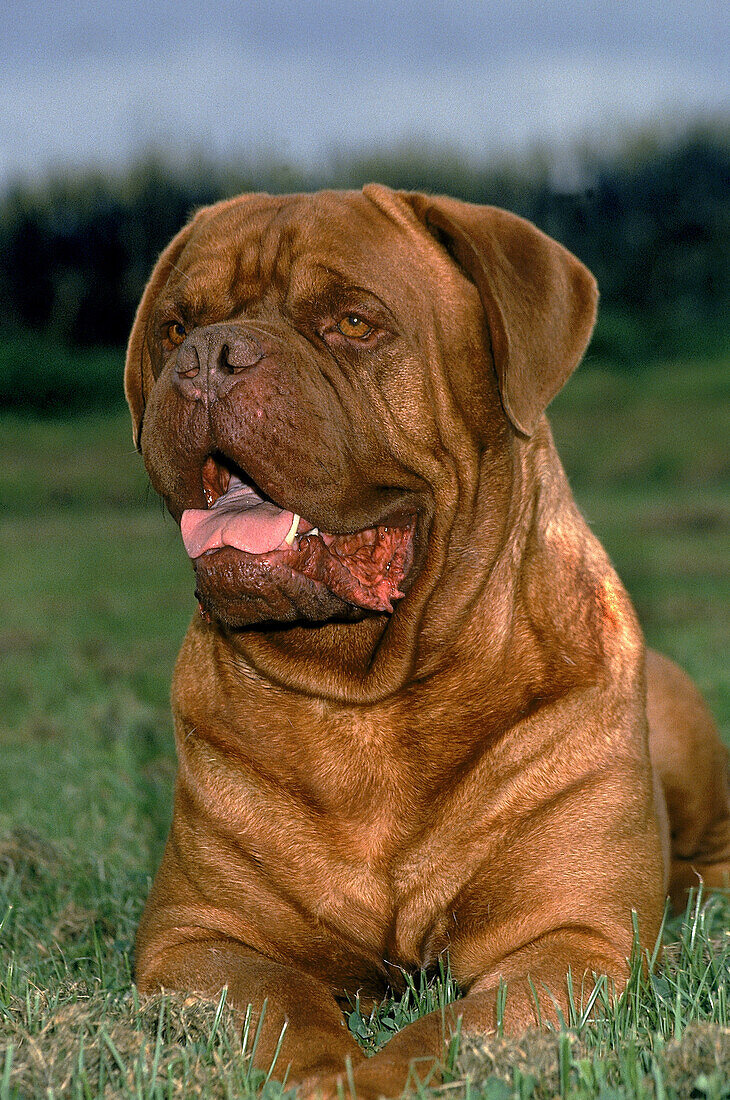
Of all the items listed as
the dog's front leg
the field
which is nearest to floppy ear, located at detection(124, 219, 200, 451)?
the field

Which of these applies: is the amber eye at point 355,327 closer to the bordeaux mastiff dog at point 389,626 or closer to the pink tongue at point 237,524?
the bordeaux mastiff dog at point 389,626

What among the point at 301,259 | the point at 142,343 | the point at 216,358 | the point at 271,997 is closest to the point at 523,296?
the point at 301,259

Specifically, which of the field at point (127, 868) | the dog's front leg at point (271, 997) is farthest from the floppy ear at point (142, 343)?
the dog's front leg at point (271, 997)

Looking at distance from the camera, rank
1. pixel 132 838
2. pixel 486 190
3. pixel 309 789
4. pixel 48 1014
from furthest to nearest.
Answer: pixel 486 190 → pixel 132 838 → pixel 309 789 → pixel 48 1014

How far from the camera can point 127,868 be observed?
4.18 meters

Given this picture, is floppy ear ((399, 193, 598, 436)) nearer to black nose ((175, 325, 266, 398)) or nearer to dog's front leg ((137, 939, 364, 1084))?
black nose ((175, 325, 266, 398))

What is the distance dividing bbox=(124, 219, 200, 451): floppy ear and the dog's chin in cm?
77

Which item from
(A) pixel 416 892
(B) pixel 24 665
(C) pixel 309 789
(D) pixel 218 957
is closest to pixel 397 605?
(C) pixel 309 789

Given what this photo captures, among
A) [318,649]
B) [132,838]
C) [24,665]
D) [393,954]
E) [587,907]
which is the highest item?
[318,649]

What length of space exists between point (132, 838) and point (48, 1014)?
80.4 inches

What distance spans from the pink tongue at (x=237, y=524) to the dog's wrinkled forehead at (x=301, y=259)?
46 centimetres

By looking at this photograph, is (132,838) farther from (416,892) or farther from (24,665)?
(24,665)

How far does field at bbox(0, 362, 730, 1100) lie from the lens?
2.10 m

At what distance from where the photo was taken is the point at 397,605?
2945 mm
